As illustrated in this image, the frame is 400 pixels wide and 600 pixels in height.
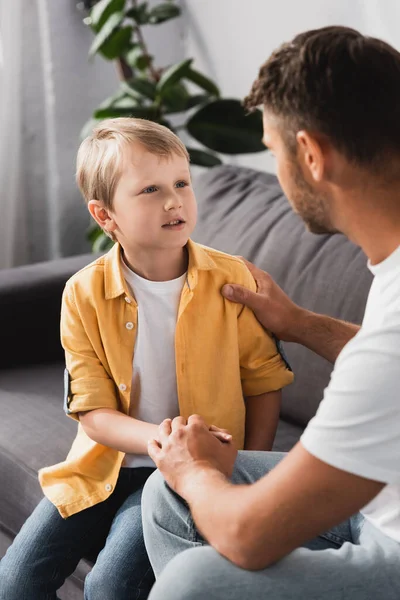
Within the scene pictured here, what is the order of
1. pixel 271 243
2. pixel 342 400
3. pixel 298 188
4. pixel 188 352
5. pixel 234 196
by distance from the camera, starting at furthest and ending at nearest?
pixel 234 196
pixel 271 243
pixel 188 352
pixel 298 188
pixel 342 400

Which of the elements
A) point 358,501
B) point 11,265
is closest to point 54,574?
point 358,501

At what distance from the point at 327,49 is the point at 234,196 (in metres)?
Answer: 1.14

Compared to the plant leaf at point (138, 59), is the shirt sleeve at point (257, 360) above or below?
below

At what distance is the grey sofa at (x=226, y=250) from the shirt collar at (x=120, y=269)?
1.25ft

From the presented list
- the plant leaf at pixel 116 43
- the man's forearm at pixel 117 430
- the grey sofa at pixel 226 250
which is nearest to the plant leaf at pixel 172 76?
the plant leaf at pixel 116 43

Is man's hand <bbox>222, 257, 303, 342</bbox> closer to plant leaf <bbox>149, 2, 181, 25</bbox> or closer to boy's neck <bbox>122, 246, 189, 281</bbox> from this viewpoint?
boy's neck <bbox>122, 246, 189, 281</bbox>

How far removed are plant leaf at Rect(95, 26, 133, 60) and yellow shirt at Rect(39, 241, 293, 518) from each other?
1486 mm

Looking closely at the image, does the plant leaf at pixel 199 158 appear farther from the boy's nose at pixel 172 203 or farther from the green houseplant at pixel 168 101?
the boy's nose at pixel 172 203

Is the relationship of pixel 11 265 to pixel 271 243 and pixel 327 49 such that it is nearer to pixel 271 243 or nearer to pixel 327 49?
pixel 271 243

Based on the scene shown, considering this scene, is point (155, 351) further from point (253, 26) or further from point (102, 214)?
point (253, 26)

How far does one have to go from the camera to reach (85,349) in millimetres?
1597

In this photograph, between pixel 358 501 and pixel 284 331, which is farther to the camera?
pixel 284 331

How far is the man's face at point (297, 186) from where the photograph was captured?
1203mm

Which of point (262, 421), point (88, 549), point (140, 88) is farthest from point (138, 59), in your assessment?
point (88, 549)
